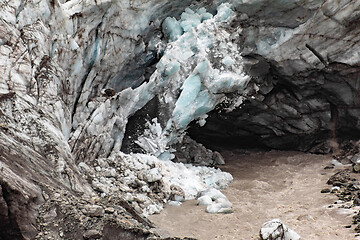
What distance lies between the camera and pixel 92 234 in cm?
348

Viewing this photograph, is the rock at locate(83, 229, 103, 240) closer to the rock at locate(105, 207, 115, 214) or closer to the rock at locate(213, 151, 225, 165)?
the rock at locate(105, 207, 115, 214)

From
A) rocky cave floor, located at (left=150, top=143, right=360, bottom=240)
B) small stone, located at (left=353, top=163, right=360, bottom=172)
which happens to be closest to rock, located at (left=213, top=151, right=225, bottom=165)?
rocky cave floor, located at (left=150, top=143, right=360, bottom=240)

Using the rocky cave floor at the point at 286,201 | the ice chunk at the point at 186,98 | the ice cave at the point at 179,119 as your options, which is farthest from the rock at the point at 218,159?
the ice chunk at the point at 186,98

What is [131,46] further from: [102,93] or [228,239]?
[228,239]

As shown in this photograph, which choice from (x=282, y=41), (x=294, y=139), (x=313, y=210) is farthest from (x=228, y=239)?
(x=294, y=139)

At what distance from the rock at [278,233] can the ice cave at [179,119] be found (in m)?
0.02

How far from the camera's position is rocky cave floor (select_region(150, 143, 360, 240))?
5707 millimetres

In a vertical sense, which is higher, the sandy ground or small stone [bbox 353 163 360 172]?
small stone [bbox 353 163 360 172]

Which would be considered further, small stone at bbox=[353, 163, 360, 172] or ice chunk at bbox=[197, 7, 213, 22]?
ice chunk at bbox=[197, 7, 213, 22]

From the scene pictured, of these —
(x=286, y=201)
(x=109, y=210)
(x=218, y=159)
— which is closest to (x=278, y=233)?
(x=286, y=201)

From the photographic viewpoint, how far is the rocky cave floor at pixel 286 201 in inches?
225

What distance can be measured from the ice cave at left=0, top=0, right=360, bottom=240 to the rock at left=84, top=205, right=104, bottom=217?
0.02 meters

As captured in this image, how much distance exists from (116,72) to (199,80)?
2.07 m

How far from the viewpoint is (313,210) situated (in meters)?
6.68
